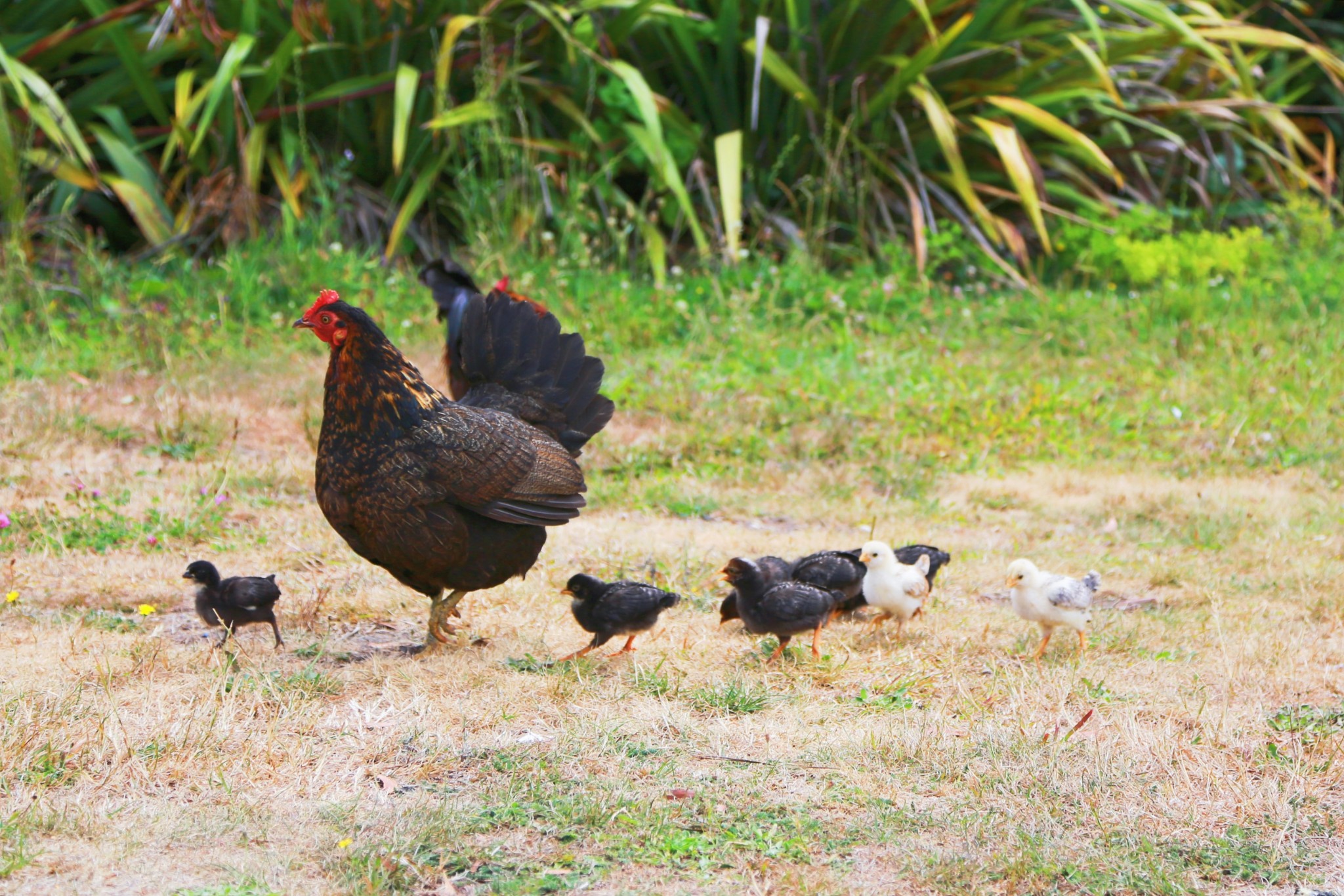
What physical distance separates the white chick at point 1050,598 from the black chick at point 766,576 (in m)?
0.76

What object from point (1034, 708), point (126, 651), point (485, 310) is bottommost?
point (1034, 708)

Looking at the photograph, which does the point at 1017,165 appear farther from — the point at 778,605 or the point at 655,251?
the point at 778,605

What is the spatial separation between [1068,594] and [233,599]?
8.76 feet

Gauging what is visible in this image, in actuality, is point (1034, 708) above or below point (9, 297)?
below

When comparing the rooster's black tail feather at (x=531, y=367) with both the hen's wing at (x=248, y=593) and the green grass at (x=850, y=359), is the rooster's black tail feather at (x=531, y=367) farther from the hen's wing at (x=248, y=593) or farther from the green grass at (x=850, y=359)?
the green grass at (x=850, y=359)

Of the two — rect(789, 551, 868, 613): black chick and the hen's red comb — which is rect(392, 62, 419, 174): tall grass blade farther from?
rect(789, 551, 868, 613): black chick

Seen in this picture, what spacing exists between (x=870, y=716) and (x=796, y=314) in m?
4.84

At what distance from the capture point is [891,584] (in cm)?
454

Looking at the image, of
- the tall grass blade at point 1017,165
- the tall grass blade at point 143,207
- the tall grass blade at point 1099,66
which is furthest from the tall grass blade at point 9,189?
the tall grass blade at point 1099,66

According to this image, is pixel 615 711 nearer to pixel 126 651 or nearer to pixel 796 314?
pixel 126 651

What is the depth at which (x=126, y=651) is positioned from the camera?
13.7 ft

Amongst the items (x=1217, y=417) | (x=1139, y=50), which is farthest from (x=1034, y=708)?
(x=1139, y=50)

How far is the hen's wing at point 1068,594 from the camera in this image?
4340mm

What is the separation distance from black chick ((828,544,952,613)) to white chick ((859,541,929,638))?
0.15m
